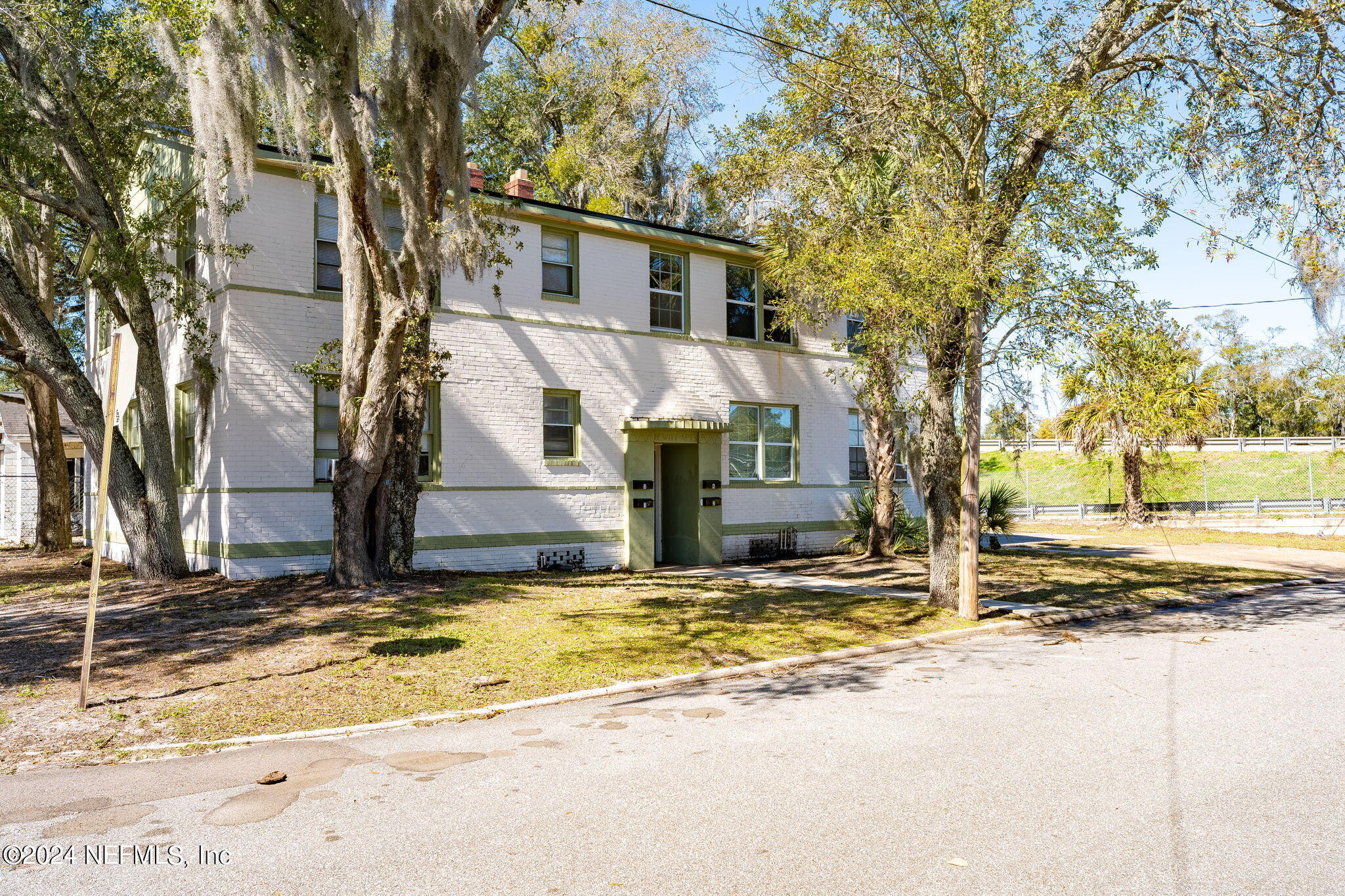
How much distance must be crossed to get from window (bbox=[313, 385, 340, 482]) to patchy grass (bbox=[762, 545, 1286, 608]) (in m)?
8.67

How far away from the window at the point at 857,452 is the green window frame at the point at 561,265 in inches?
306

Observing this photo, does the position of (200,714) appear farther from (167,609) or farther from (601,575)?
(601,575)

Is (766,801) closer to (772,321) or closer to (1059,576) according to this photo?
(1059,576)

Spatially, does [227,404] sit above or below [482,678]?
above

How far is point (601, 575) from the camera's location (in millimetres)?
16906

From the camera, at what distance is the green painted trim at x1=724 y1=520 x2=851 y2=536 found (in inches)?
786

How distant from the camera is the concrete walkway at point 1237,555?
63.6 ft

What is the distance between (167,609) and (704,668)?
7126 millimetres

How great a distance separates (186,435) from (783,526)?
1203cm

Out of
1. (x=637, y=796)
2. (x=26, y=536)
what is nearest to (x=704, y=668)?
(x=637, y=796)

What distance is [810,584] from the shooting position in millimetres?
15750

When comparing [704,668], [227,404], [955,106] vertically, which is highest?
[955,106]

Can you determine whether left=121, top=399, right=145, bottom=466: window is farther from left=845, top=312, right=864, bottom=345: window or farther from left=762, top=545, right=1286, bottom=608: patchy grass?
left=845, top=312, right=864, bottom=345: window

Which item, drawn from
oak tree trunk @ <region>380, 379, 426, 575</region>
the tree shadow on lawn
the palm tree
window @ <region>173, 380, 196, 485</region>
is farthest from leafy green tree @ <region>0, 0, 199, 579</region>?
the palm tree
